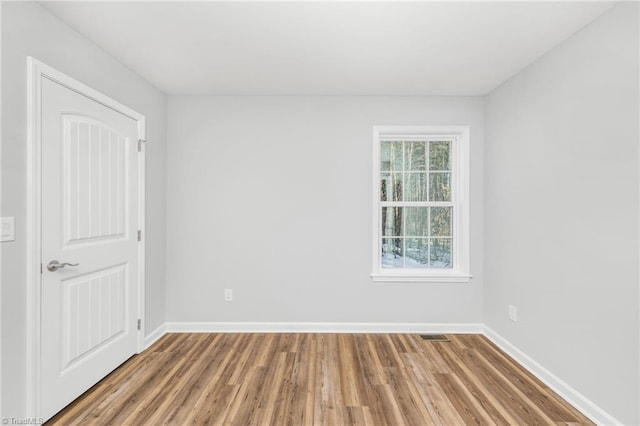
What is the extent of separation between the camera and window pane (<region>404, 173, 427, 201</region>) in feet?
11.5

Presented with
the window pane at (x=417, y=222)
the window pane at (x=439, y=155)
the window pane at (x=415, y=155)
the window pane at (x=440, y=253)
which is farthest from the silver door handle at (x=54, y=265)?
the window pane at (x=439, y=155)

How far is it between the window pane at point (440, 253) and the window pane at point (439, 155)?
2.76ft

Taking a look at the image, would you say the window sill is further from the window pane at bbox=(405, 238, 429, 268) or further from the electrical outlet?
the electrical outlet

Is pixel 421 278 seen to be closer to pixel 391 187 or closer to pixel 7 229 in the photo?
pixel 391 187

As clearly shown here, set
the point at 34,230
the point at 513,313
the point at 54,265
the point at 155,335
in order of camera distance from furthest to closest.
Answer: the point at 155,335 < the point at 513,313 < the point at 54,265 < the point at 34,230

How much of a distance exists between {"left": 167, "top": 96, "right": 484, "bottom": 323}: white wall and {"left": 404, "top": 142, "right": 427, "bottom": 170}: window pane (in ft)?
0.85

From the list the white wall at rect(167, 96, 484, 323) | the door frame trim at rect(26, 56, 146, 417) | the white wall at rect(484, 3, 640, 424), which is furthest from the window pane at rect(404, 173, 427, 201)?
the door frame trim at rect(26, 56, 146, 417)

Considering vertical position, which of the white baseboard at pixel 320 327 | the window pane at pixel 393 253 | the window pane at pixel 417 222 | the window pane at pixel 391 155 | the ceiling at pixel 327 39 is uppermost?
the ceiling at pixel 327 39

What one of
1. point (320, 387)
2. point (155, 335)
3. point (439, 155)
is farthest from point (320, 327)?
point (439, 155)

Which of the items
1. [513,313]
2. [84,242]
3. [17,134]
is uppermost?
[17,134]

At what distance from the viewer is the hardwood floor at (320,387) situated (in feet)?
6.50

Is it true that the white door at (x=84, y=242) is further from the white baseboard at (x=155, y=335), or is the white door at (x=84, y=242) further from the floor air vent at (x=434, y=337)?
the floor air vent at (x=434, y=337)

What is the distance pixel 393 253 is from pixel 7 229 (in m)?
3.15

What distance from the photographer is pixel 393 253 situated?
11.5ft
